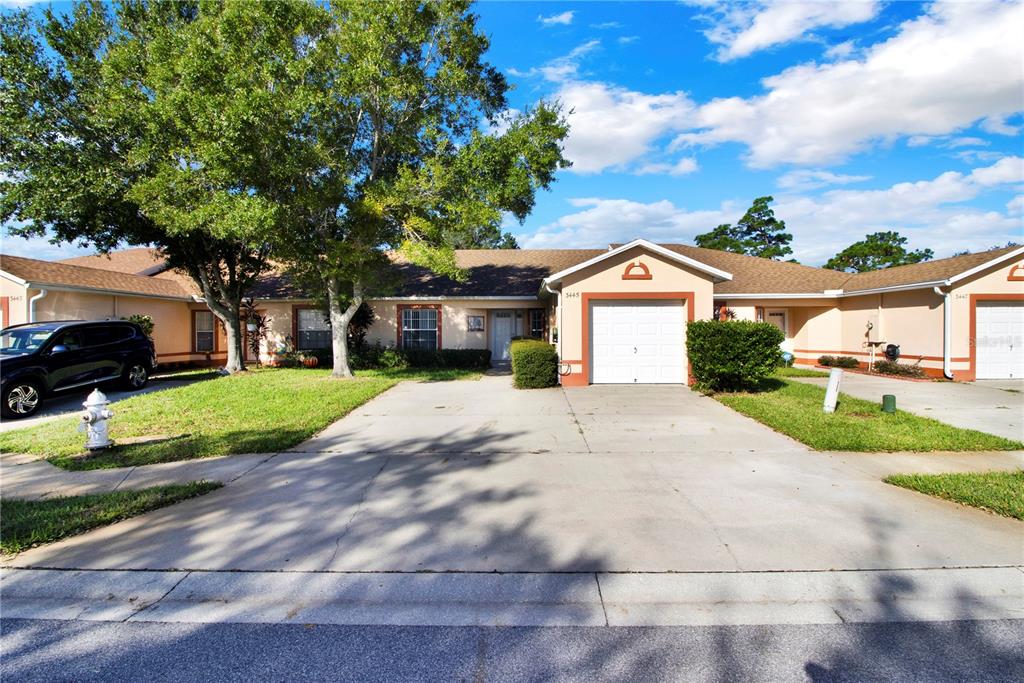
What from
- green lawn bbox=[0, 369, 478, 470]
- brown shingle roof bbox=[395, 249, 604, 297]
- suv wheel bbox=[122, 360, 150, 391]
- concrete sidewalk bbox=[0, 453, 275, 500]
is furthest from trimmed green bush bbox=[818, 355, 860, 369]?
suv wheel bbox=[122, 360, 150, 391]

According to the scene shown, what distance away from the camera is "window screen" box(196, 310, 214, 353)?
65.5 feet

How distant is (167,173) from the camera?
11.5 metres

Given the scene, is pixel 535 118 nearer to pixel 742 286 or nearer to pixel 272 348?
pixel 742 286

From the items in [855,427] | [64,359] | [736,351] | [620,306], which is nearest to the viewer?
[855,427]

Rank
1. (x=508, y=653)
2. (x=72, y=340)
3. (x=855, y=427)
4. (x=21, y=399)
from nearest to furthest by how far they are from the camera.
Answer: (x=508, y=653)
(x=855, y=427)
(x=21, y=399)
(x=72, y=340)

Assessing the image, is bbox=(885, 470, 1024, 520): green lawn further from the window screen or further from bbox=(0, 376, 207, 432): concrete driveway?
the window screen

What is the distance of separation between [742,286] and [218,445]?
57.2ft

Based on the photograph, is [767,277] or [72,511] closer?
[72,511]

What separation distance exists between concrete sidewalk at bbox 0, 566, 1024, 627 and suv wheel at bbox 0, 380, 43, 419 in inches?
314

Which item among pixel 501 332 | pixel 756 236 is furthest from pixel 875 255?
pixel 501 332

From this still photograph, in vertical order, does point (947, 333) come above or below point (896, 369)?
above

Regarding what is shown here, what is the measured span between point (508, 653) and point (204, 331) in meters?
21.4

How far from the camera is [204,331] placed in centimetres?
2016

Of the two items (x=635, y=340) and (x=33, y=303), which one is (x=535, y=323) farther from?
(x=33, y=303)
